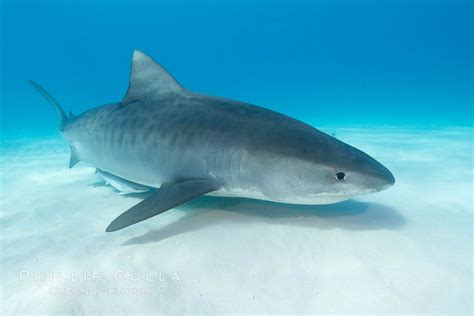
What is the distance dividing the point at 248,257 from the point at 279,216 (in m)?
0.88

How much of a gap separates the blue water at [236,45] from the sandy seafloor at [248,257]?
75.9 metres

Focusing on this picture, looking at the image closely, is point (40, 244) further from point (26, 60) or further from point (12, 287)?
point (26, 60)

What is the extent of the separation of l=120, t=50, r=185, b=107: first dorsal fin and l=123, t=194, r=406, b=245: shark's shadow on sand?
1.78 metres

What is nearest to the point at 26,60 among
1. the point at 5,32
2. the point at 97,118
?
the point at 5,32

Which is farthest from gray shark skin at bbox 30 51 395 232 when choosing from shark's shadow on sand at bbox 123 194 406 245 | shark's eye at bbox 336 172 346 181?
shark's shadow on sand at bbox 123 194 406 245

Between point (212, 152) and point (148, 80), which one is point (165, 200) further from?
point (148, 80)

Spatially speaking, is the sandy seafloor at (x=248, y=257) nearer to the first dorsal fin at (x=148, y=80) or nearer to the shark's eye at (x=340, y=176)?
the shark's eye at (x=340, y=176)

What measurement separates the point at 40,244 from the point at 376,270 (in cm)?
320

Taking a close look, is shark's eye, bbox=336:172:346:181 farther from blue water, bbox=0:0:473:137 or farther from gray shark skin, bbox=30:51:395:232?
blue water, bbox=0:0:473:137

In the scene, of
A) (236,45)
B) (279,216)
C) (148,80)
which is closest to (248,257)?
(279,216)

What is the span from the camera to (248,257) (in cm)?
243

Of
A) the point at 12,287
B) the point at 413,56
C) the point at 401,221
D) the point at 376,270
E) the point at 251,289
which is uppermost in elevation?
the point at 413,56

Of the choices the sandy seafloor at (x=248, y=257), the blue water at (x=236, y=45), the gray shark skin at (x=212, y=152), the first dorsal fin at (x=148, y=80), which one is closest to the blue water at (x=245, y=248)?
the sandy seafloor at (x=248, y=257)

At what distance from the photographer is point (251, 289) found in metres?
2.02
